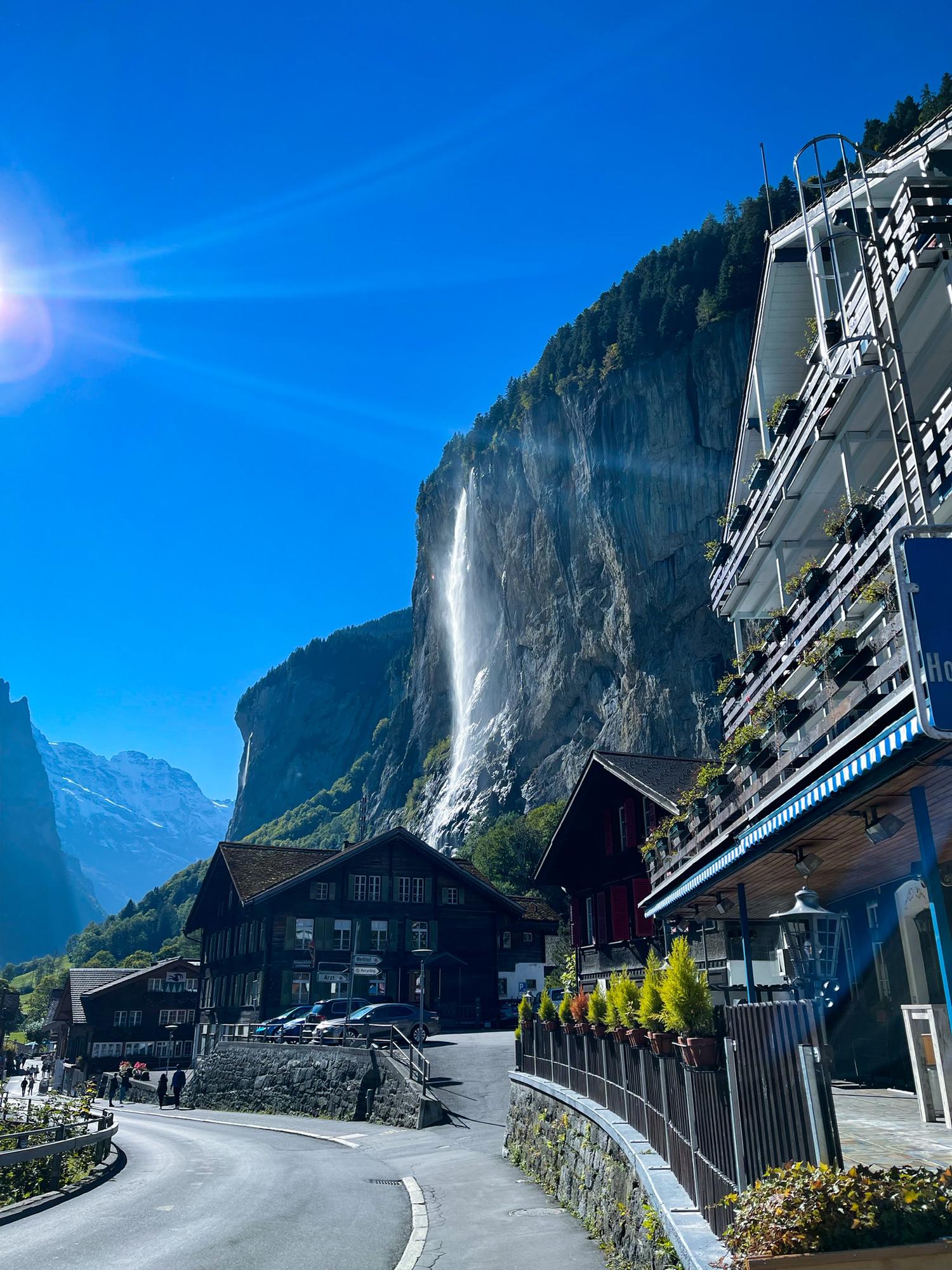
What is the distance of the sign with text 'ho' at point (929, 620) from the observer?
7.08 meters

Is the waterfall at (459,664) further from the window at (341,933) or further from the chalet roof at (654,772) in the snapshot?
the chalet roof at (654,772)

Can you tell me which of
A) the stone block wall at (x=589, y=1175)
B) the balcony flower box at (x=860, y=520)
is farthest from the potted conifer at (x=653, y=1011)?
the balcony flower box at (x=860, y=520)

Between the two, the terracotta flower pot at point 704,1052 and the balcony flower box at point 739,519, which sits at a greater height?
the balcony flower box at point 739,519

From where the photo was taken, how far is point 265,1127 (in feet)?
97.7

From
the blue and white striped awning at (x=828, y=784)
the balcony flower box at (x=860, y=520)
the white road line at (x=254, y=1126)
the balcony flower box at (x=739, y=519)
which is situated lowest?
the white road line at (x=254, y=1126)

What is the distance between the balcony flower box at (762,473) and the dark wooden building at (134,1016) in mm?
59553

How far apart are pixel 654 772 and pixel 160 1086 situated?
2536 cm

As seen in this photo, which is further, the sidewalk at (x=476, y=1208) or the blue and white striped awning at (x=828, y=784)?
the sidewalk at (x=476, y=1208)

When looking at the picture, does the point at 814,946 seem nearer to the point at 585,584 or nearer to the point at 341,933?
the point at 341,933

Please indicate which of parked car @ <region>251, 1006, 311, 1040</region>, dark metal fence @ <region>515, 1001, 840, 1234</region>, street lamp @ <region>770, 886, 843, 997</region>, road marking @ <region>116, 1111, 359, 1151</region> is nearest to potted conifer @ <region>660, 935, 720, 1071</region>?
dark metal fence @ <region>515, 1001, 840, 1234</region>

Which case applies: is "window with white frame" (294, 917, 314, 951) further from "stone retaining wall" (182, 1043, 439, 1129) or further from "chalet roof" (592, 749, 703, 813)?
"chalet roof" (592, 749, 703, 813)

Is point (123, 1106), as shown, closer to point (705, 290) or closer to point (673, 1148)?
point (673, 1148)

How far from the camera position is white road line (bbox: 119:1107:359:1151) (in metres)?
25.1

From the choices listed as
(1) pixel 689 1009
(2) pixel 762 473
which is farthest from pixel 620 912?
(1) pixel 689 1009
